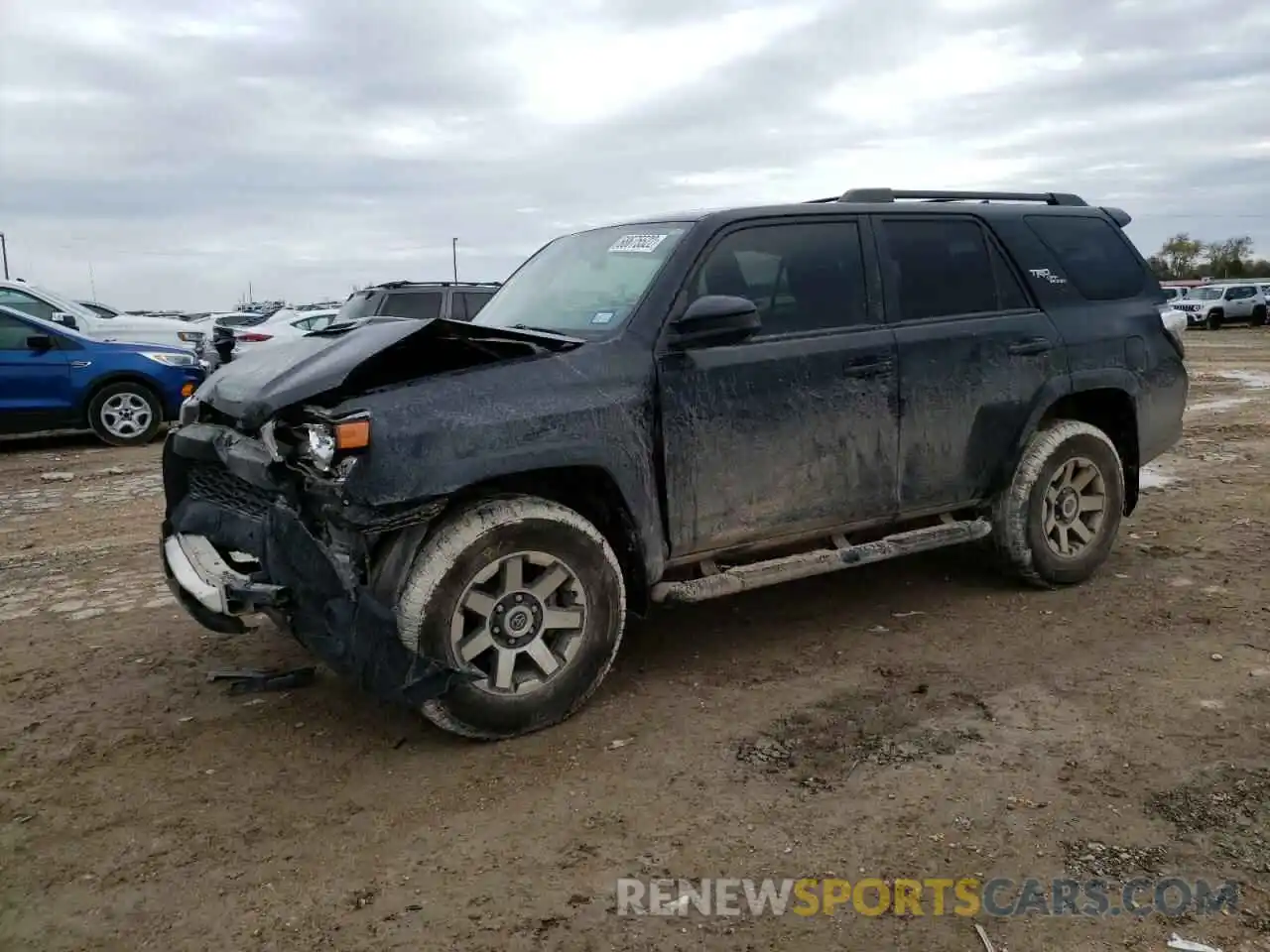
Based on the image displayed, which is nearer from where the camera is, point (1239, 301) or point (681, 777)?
point (681, 777)

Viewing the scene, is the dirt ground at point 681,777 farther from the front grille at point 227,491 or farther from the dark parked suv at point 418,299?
the dark parked suv at point 418,299

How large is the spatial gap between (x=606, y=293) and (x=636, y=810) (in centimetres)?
214

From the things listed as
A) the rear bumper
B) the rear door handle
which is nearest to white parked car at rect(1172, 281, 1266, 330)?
the rear bumper

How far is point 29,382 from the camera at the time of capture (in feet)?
36.6

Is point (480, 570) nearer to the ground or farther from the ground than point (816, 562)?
farther from the ground

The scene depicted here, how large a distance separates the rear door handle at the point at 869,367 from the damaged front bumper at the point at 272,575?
6.98 feet

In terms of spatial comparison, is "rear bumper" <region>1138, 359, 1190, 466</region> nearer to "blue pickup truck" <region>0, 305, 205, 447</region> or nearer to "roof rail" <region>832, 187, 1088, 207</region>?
"roof rail" <region>832, 187, 1088, 207</region>

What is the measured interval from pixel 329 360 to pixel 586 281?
1.35m

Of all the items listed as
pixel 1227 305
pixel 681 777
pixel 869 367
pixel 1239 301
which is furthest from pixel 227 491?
pixel 1239 301

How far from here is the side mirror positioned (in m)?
3.93

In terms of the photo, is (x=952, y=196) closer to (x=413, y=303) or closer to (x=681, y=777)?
(x=681, y=777)

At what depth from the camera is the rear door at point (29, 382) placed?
11047 millimetres

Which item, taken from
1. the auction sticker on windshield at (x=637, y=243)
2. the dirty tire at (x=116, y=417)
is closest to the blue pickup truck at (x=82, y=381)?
the dirty tire at (x=116, y=417)

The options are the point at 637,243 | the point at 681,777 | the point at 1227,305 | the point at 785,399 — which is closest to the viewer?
the point at 681,777
